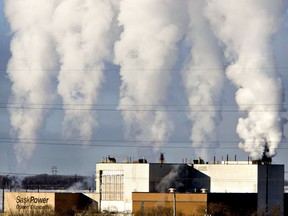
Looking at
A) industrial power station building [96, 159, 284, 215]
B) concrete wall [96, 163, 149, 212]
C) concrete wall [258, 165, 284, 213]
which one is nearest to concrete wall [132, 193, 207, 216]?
industrial power station building [96, 159, 284, 215]

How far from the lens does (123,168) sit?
87.4m

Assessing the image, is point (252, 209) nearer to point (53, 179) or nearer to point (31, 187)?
point (31, 187)

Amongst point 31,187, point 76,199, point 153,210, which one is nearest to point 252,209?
point 153,210

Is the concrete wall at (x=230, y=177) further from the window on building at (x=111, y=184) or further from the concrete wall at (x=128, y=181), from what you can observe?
the window on building at (x=111, y=184)

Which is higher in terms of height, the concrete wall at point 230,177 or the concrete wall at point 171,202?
the concrete wall at point 230,177

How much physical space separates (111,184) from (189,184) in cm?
666

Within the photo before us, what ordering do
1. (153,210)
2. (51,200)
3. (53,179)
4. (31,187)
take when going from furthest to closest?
(53,179)
(31,187)
(51,200)
(153,210)

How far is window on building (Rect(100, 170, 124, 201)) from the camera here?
87.9 metres

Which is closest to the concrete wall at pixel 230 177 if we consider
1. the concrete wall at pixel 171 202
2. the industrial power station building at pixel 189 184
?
the industrial power station building at pixel 189 184

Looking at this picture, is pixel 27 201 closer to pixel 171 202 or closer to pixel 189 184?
pixel 189 184

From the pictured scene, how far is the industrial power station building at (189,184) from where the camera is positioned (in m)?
80.0

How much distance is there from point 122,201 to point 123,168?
9.41 ft

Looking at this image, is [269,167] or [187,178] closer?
[269,167]

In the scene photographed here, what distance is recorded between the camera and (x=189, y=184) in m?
87.6
